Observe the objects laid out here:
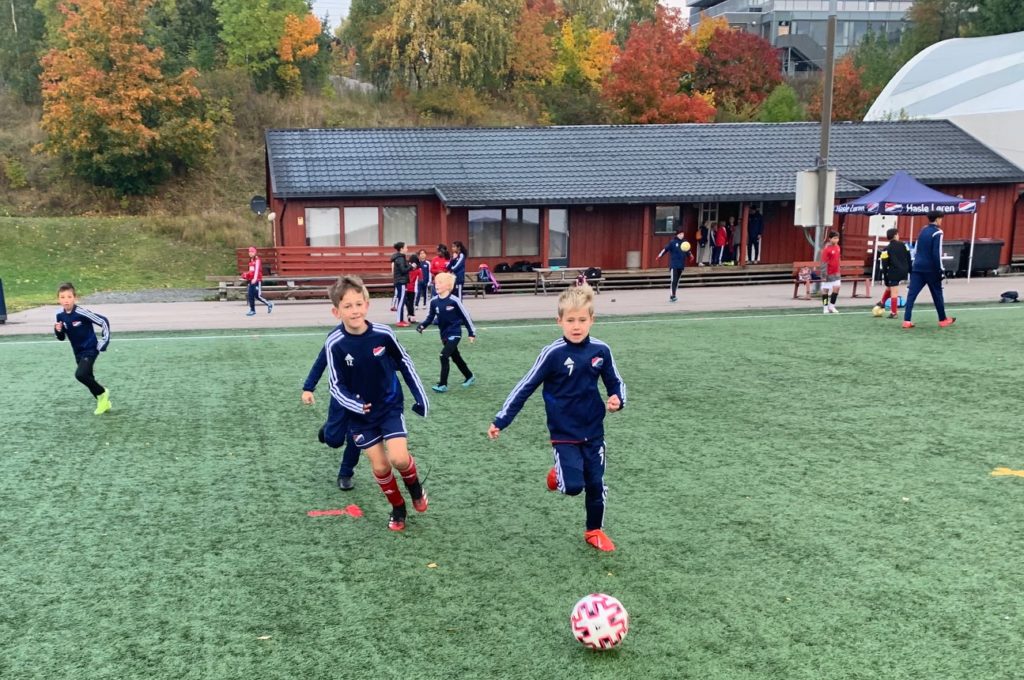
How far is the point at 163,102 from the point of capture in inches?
1425

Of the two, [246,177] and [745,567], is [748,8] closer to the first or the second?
[246,177]

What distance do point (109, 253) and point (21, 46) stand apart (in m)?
20.9

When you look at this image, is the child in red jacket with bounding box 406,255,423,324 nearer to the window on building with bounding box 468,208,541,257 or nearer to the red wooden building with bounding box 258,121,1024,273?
the red wooden building with bounding box 258,121,1024,273

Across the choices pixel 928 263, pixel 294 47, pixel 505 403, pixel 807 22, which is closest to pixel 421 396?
pixel 505 403

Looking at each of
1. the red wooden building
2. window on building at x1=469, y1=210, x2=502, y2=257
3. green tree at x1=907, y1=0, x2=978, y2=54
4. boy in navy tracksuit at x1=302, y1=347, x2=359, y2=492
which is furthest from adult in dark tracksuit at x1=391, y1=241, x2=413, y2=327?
green tree at x1=907, y1=0, x2=978, y2=54

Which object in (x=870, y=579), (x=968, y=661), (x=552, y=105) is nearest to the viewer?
(x=968, y=661)

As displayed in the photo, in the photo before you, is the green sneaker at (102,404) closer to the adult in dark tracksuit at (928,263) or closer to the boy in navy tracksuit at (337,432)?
the boy in navy tracksuit at (337,432)

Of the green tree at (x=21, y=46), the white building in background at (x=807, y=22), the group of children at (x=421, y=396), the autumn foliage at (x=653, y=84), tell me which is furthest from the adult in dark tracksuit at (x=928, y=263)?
the white building in background at (x=807, y=22)

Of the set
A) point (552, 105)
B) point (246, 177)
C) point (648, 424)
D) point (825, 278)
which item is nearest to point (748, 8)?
point (552, 105)

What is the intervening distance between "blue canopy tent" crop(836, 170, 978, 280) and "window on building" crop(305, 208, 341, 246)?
1454cm

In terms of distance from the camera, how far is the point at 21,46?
145 ft

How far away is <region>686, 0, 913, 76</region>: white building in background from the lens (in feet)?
252

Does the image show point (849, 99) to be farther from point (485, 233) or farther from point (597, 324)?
point (597, 324)

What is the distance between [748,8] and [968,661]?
3710 inches
